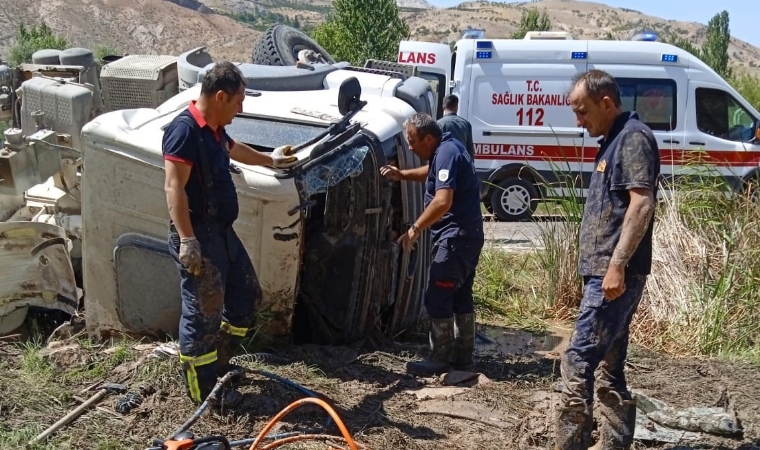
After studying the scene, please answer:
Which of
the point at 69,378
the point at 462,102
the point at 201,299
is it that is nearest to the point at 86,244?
the point at 69,378

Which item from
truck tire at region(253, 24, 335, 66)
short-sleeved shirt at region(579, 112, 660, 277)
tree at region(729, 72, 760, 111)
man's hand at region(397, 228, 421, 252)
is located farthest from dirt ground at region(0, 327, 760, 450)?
tree at region(729, 72, 760, 111)

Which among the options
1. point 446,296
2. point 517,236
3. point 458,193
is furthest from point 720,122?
point 446,296

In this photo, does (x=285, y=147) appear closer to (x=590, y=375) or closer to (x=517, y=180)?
(x=590, y=375)

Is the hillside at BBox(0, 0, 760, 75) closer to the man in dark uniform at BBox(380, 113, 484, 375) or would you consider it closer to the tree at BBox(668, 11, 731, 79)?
the tree at BBox(668, 11, 731, 79)

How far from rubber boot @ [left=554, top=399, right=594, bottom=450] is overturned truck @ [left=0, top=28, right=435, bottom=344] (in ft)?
5.15

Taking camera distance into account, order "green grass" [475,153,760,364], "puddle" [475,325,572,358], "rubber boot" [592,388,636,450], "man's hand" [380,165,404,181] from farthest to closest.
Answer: "puddle" [475,325,572,358] < "green grass" [475,153,760,364] < "man's hand" [380,165,404,181] < "rubber boot" [592,388,636,450]

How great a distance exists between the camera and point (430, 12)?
8819 centimetres

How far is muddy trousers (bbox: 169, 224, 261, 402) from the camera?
3.83 meters

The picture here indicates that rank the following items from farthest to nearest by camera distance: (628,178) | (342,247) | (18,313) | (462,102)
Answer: (462,102)
(18,313)
(342,247)
(628,178)

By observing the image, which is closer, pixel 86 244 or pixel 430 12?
pixel 86 244

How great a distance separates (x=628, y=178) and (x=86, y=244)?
295cm

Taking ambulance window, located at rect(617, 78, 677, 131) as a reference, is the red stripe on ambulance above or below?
below

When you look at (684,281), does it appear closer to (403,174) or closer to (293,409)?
(403,174)

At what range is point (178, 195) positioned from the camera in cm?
368
